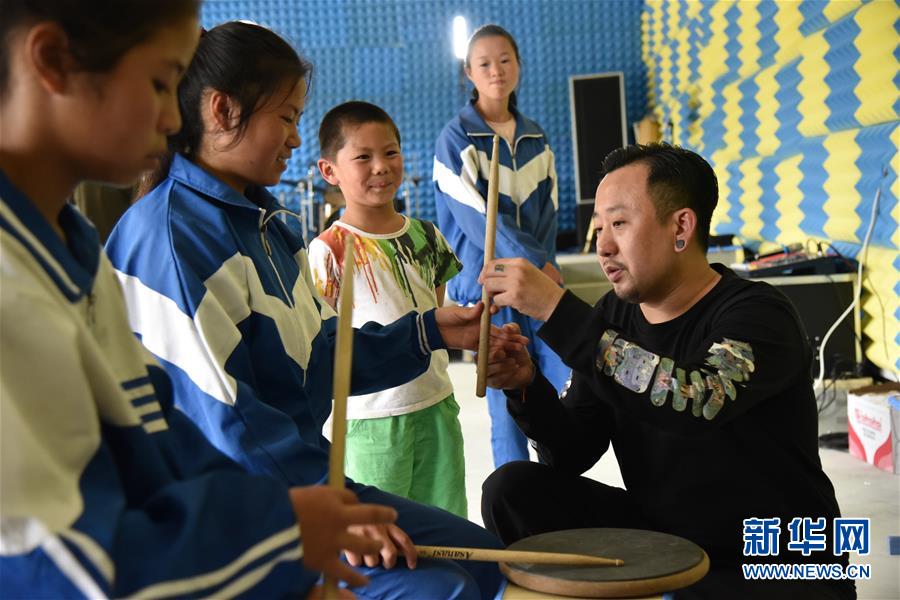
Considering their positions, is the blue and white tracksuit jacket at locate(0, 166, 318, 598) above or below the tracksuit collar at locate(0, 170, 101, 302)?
below

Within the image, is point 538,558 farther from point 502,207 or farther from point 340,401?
point 502,207

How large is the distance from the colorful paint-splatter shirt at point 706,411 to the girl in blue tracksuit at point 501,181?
4.74 ft

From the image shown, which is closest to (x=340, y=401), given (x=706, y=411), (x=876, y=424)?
(x=706, y=411)

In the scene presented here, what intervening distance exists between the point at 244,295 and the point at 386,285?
1.08 metres

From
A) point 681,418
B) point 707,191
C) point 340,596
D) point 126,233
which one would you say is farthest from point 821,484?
point 126,233

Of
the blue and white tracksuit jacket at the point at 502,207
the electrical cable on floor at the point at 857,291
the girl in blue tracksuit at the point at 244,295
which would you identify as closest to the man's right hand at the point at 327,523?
the girl in blue tracksuit at the point at 244,295

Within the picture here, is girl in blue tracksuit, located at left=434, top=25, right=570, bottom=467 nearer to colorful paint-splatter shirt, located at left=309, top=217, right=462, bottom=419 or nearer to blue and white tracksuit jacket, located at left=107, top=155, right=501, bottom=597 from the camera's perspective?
colorful paint-splatter shirt, located at left=309, top=217, right=462, bottom=419

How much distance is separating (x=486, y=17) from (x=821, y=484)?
727cm

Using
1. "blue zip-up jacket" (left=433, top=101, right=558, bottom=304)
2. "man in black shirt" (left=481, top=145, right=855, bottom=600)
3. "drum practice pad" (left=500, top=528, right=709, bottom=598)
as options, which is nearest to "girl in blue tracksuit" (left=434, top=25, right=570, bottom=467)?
"blue zip-up jacket" (left=433, top=101, right=558, bottom=304)

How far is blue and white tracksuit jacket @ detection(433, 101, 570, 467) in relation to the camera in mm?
3527

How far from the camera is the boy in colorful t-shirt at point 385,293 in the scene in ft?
8.46

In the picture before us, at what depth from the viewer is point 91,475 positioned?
92 cm

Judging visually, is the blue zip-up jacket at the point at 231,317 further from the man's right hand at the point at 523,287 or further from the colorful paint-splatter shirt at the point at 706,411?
the colorful paint-splatter shirt at the point at 706,411

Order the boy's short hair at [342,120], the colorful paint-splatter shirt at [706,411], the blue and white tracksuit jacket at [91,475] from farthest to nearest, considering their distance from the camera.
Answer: the boy's short hair at [342,120] < the colorful paint-splatter shirt at [706,411] < the blue and white tracksuit jacket at [91,475]
